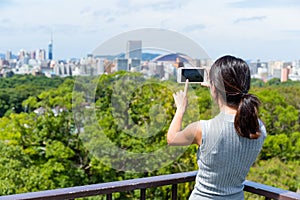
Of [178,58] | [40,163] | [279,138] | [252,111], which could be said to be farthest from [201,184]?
[279,138]

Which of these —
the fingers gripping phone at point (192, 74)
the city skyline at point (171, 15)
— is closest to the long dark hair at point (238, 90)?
the fingers gripping phone at point (192, 74)

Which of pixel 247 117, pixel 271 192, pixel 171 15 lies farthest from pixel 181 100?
pixel 171 15

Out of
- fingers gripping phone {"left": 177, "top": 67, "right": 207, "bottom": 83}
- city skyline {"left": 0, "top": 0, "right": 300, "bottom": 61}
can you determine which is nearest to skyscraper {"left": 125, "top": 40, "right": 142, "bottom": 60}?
fingers gripping phone {"left": 177, "top": 67, "right": 207, "bottom": 83}

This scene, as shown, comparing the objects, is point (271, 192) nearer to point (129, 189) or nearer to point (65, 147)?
point (129, 189)

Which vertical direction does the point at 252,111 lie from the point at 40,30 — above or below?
below

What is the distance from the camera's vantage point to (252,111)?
4.00 ft

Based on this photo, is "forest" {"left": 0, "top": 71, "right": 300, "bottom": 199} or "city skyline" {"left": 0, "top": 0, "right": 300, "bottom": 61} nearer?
"forest" {"left": 0, "top": 71, "right": 300, "bottom": 199}

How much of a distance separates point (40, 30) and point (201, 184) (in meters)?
22.8

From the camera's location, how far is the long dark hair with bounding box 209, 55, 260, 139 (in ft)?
3.97

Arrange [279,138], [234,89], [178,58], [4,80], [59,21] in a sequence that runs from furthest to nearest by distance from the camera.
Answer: [59,21]
[4,80]
[279,138]
[178,58]
[234,89]

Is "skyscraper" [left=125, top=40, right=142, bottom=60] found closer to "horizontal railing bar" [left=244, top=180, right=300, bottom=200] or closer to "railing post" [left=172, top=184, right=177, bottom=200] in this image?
"railing post" [left=172, top=184, right=177, bottom=200]

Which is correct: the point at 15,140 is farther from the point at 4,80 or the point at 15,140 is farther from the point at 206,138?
the point at 206,138

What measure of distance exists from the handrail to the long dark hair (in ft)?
1.10

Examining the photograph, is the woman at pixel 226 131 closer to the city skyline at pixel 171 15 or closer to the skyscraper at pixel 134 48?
the skyscraper at pixel 134 48
